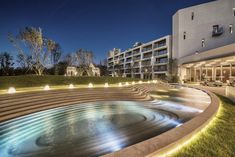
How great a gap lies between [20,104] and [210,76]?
113 feet

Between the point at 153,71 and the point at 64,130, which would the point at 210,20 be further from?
the point at 64,130

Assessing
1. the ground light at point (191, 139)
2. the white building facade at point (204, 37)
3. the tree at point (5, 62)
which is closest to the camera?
the ground light at point (191, 139)

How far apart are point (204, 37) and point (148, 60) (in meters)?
22.8

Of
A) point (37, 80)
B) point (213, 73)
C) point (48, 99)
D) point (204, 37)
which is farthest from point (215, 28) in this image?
point (48, 99)

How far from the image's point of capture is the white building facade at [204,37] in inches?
1154

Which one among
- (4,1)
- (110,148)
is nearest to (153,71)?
(4,1)

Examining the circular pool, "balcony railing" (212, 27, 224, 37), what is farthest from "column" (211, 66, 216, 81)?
the circular pool

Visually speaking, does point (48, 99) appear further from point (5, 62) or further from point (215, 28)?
point (5, 62)

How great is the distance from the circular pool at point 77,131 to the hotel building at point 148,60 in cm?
3492

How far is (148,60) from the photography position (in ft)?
178

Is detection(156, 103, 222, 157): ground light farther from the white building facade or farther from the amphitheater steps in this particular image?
the white building facade

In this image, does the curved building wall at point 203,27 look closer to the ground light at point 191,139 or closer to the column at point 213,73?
the column at point 213,73

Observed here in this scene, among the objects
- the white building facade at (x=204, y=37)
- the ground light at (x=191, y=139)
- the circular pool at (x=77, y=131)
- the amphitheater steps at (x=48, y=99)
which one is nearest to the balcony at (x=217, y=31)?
the white building facade at (x=204, y=37)

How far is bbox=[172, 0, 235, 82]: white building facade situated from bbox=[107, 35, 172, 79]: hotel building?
5.04 meters
